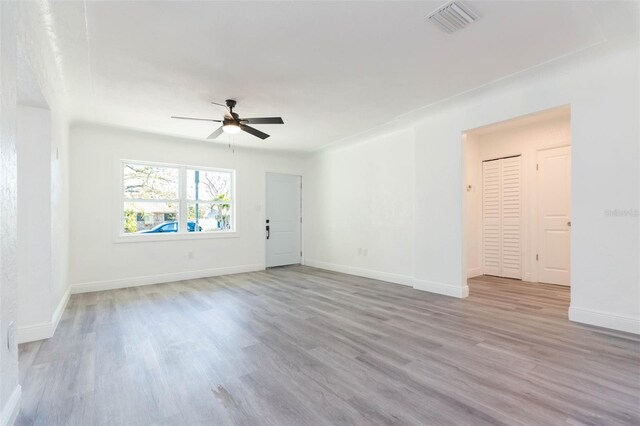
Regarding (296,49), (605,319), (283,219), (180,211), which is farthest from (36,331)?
(605,319)

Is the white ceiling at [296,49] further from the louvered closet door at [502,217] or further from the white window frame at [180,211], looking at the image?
the louvered closet door at [502,217]

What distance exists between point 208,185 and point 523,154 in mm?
5810

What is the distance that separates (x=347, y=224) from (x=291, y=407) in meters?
4.57

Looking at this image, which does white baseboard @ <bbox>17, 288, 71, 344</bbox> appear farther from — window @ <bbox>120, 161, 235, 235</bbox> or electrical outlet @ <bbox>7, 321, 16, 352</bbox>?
window @ <bbox>120, 161, 235, 235</bbox>

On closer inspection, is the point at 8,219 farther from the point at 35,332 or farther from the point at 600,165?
the point at 600,165

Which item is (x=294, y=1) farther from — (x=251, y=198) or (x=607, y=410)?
(x=251, y=198)

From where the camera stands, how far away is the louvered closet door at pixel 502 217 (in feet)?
17.2

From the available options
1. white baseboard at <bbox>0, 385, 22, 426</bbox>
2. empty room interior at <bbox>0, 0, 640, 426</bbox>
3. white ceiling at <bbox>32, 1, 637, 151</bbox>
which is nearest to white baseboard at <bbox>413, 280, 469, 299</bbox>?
empty room interior at <bbox>0, 0, 640, 426</bbox>

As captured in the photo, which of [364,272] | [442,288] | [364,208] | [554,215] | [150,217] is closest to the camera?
[442,288]

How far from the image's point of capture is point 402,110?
13.5 ft

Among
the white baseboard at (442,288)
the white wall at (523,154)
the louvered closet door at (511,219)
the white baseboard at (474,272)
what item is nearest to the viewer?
the white baseboard at (442,288)

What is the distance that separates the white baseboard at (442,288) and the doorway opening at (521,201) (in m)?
0.67

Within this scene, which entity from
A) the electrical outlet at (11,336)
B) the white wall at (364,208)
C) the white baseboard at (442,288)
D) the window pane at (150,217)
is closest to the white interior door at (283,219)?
the white wall at (364,208)

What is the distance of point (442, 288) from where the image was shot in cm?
424
